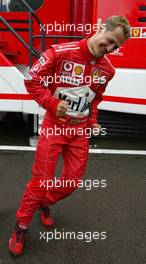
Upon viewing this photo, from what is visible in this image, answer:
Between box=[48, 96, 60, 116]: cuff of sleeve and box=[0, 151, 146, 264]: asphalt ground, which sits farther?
box=[0, 151, 146, 264]: asphalt ground

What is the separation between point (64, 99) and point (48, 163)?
0.44 m

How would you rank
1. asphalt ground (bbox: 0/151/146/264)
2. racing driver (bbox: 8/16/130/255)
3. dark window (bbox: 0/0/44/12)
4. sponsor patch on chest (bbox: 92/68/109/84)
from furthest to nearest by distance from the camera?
dark window (bbox: 0/0/44/12) → asphalt ground (bbox: 0/151/146/264) → sponsor patch on chest (bbox: 92/68/109/84) → racing driver (bbox: 8/16/130/255)

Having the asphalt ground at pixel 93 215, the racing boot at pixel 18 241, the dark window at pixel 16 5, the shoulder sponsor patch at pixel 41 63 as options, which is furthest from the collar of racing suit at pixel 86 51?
the dark window at pixel 16 5

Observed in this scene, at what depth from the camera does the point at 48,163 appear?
8.40 feet

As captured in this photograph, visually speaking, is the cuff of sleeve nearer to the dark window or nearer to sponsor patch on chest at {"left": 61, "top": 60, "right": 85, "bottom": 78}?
sponsor patch on chest at {"left": 61, "top": 60, "right": 85, "bottom": 78}

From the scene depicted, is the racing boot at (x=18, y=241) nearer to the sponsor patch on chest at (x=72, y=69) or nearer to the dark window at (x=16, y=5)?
the sponsor patch on chest at (x=72, y=69)

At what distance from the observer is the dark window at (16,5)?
554cm

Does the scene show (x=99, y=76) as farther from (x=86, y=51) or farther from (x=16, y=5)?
(x=16, y=5)

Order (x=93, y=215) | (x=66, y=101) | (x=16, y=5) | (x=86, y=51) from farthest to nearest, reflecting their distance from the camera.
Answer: (x=16, y=5)
(x=93, y=215)
(x=66, y=101)
(x=86, y=51)

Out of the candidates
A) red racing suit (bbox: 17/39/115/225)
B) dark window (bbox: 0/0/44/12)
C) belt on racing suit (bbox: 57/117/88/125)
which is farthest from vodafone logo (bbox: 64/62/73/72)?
dark window (bbox: 0/0/44/12)

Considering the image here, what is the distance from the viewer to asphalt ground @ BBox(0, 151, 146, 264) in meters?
2.65

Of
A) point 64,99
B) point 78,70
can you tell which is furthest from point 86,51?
point 64,99

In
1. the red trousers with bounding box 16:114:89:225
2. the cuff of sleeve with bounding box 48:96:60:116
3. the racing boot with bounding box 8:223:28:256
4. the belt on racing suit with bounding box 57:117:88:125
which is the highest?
the cuff of sleeve with bounding box 48:96:60:116

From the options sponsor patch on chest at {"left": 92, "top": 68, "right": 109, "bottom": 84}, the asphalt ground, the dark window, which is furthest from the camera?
the dark window
